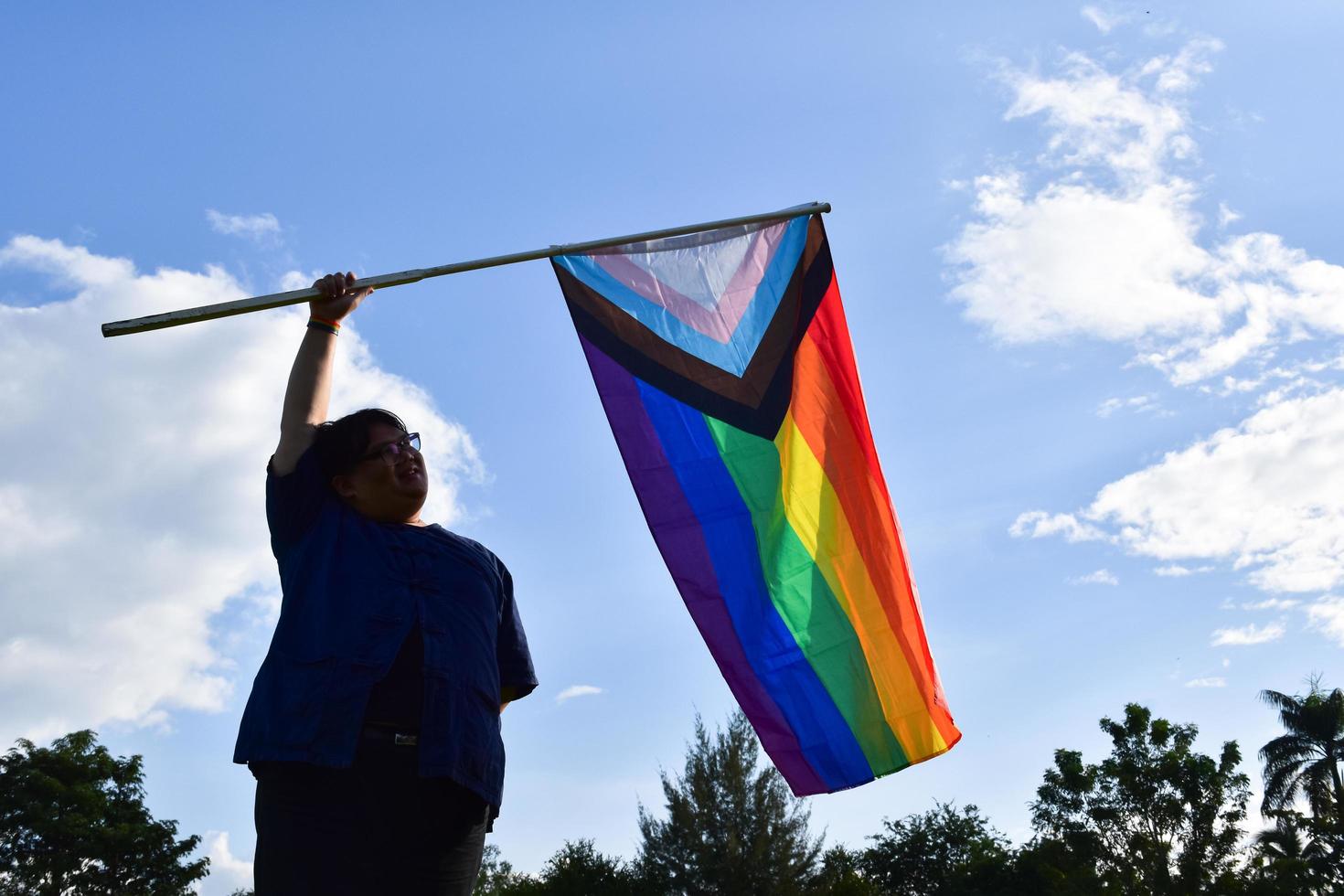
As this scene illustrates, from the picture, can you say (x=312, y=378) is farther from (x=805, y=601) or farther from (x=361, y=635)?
(x=805, y=601)

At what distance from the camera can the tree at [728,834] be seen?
41344mm

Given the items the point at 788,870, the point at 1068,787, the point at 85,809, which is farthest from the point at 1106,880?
the point at 85,809

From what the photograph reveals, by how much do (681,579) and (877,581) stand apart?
84 centimetres

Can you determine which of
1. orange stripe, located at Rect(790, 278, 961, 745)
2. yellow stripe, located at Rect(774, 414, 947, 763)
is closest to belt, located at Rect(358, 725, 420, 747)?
yellow stripe, located at Rect(774, 414, 947, 763)

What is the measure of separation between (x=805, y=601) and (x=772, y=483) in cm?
50

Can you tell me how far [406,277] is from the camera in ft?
13.0

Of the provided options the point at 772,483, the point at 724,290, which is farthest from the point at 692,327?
the point at 772,483

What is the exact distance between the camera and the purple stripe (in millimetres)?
4262

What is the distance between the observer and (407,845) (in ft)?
8.03

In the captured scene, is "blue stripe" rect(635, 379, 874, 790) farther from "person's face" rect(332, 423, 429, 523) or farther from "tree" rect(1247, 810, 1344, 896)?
"tree" rect(1247, 810, 1344, 896)

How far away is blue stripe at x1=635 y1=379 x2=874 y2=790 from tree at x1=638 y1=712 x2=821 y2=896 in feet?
129

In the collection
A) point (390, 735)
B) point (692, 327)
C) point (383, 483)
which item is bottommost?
point (390, 735)

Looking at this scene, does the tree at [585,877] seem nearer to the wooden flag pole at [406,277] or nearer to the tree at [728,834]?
the tree at [728,834]

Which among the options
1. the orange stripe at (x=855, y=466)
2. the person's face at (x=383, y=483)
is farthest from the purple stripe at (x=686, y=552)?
the person's face at (x=383, y=483)
